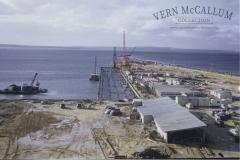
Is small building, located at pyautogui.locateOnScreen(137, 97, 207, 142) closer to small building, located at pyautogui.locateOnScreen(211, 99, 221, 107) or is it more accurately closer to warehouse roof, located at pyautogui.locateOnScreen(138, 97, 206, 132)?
warehouse roof, located at pyautogui.locateOnScreen(138, 97, 206, 132)

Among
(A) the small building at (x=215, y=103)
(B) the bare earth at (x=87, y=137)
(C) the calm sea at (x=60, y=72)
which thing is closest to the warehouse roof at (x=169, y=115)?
(B) the bare earth at (x=87, y=137)

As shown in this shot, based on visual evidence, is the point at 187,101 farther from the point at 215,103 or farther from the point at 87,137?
the point at 87,137

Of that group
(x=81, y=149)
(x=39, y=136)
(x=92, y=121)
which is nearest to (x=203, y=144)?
(x=81, y=149)

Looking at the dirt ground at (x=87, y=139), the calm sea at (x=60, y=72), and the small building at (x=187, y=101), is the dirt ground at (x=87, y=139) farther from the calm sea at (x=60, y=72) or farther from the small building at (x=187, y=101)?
the calm sea at (x=60, y=72)

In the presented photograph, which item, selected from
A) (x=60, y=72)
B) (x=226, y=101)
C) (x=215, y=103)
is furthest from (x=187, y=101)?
(x=60, y=72)

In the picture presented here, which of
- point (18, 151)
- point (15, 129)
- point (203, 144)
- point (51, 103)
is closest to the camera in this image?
point (18, 151)

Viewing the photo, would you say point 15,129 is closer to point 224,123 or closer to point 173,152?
point 173,152
